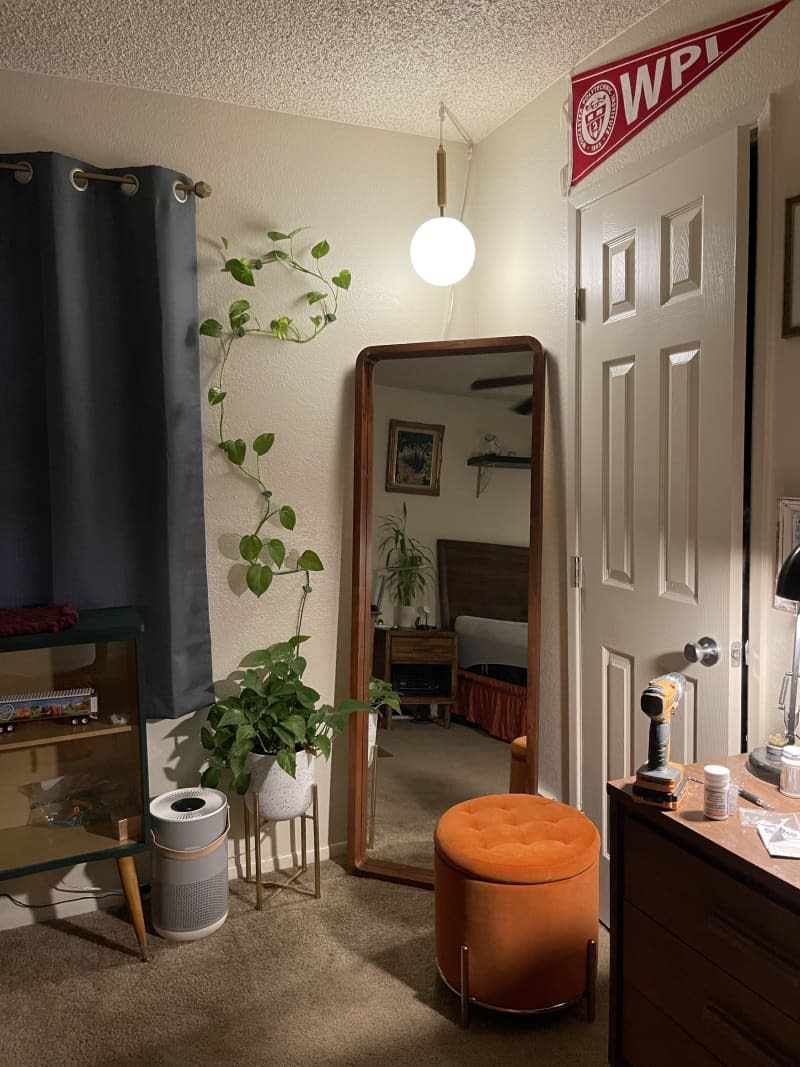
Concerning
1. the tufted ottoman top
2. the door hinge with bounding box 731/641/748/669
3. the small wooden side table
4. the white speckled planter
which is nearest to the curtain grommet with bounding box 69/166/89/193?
the small wooden side table

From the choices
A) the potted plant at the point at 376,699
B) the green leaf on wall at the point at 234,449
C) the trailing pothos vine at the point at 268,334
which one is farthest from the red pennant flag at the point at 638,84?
the potted plant at the point at 376,699

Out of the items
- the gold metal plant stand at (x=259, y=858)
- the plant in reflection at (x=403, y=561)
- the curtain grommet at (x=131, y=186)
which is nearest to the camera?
the curtain grommet at (x=131, y=186)

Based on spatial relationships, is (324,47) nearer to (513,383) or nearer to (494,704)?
(513,383)

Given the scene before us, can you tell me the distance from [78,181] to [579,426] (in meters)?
1.59

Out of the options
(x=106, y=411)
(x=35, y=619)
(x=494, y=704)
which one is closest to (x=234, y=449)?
(x=106, y=411)

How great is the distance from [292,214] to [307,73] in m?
0.42

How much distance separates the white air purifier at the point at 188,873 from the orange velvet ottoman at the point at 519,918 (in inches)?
28.9

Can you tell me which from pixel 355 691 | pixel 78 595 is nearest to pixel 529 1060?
pixel 355 691

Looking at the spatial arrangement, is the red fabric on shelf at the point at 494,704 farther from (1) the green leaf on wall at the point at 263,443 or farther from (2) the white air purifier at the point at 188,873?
(1) the green leaf on wall at the point at 263,443

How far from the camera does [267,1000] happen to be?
2074 millimetres

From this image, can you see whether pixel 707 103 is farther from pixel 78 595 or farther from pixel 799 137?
pixel 78 595

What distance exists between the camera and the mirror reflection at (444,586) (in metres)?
2.57

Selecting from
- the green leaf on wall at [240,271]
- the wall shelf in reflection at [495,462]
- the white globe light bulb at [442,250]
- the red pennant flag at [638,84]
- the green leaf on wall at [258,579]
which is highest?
the red pennant flag at [638,84]

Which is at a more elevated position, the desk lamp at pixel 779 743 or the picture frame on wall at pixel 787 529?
the picture frame on wall at pixel 787 529
